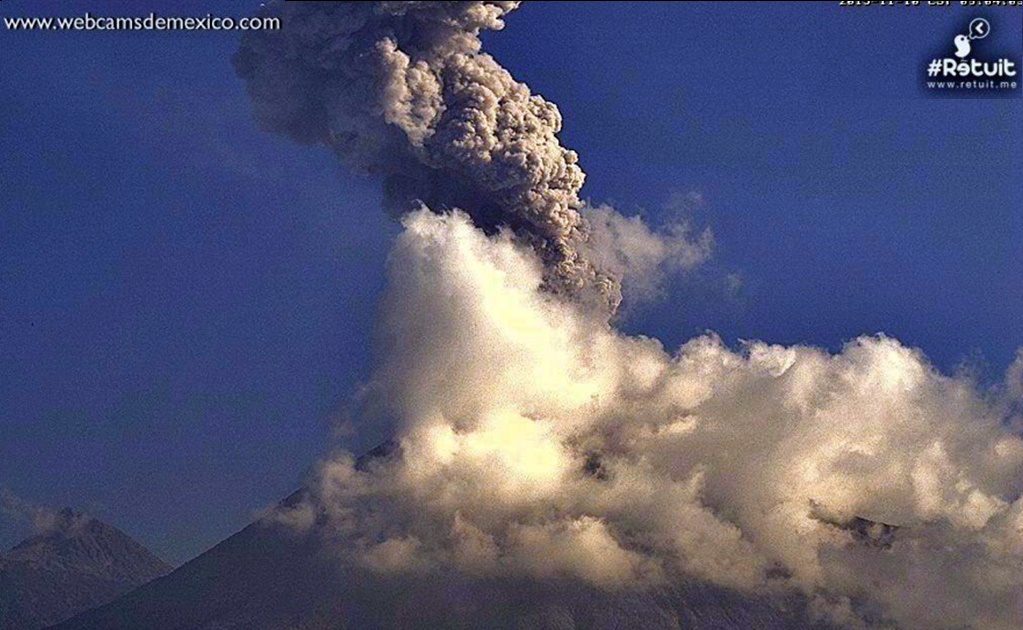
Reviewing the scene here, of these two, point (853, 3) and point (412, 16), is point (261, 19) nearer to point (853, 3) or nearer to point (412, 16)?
point (412, 16)

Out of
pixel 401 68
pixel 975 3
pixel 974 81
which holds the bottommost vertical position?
pixel 974 81

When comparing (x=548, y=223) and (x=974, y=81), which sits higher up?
(x=548, y=223)

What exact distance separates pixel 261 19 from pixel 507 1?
62.1 feet

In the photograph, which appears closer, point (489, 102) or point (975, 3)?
point (975, 3)

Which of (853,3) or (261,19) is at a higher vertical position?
(261,19)

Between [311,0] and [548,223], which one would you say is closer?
[311,0]

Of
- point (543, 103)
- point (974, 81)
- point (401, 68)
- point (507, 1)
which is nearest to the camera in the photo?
point (974, 81)

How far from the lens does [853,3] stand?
7350 centimetres

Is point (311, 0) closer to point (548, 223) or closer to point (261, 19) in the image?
point (261, 19)

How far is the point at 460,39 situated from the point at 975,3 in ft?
132

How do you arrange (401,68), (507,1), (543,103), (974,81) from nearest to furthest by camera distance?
1. (974,81)
2. (507,1)
3. (401,68)
4. (543,103)

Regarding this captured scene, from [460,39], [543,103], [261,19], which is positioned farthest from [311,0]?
[543,103]

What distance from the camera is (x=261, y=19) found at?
9225cm

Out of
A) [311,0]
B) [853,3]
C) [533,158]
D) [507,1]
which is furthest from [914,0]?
[311,0]
